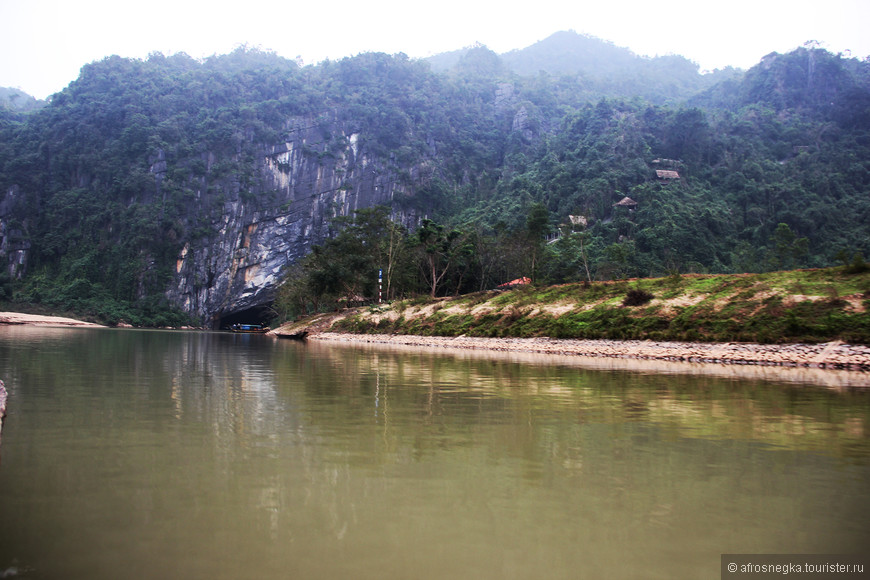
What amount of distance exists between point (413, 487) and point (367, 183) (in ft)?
369

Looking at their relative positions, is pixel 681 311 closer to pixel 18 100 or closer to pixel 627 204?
pixel 627 204

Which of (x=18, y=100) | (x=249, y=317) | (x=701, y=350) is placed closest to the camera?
(x=701, y=350)

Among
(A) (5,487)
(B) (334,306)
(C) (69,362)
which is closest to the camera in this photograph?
(A) (5,487)

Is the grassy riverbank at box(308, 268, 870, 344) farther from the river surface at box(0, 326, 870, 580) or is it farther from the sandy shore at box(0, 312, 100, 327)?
the sandy shore at box(0, 312, 100, 327)

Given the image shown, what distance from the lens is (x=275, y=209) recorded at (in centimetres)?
10281

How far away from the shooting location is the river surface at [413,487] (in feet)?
10.8

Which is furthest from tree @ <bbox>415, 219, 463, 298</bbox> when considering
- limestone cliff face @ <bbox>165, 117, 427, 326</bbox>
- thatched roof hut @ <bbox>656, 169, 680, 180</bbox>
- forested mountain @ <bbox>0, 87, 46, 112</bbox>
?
forested mountain @ <bbox>0, 87, 46, 112</bbox>

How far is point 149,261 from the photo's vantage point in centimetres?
9669

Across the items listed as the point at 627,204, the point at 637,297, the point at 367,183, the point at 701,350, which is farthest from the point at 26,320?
the point at 627,204

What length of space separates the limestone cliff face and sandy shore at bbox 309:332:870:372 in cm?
7344

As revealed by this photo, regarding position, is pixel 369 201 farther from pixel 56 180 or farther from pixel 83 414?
pixel 83 414

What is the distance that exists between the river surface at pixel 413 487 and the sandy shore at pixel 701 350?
41.0 feet

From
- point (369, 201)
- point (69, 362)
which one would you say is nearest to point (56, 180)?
point (369, 201)

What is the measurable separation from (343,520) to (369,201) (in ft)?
366
